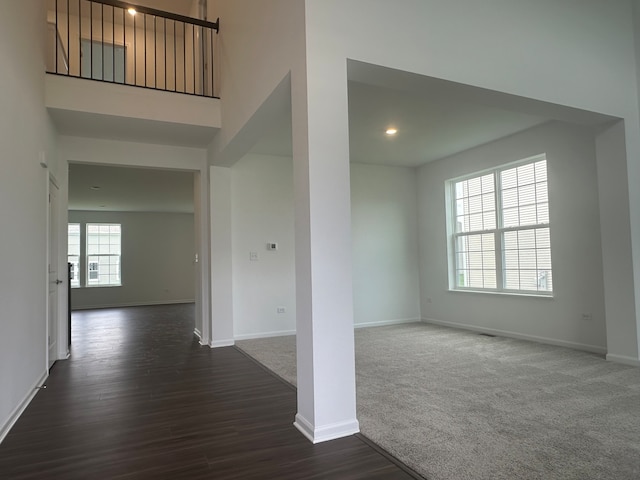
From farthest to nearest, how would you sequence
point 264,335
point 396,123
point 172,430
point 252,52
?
point 264,335 < point 396,123 < point 252,52 < point 172,430

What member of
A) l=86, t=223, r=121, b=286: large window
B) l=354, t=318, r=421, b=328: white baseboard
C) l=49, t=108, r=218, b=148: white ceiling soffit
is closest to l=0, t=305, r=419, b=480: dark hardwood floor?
l=354, t=318, r=421, b=328: white baseboard

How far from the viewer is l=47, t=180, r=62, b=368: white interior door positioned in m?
4.39

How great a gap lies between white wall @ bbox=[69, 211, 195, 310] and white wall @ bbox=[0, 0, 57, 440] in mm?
7832

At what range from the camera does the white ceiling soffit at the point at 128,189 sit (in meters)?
6.87

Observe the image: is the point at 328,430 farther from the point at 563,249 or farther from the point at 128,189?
the point at 128,189

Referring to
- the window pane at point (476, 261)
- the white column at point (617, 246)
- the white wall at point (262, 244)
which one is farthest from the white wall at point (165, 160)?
the white column at point (617, 246)

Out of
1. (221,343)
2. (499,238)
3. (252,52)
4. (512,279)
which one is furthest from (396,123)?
(221,343)

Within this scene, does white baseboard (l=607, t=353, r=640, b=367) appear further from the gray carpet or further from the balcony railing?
the balcony railing

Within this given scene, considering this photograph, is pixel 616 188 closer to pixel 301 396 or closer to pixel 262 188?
pixel 301 396

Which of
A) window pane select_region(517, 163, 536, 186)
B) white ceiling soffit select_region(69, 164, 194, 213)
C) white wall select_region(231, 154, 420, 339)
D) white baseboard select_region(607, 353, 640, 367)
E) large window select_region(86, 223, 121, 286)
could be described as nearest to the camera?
white baseboard select_region(607, 353, 640, 367)

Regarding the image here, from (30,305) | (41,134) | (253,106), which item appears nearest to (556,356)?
(253,106)

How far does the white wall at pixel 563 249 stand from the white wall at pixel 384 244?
1234 millimetres

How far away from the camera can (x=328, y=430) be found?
2.38 m

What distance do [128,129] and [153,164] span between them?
66 cm
